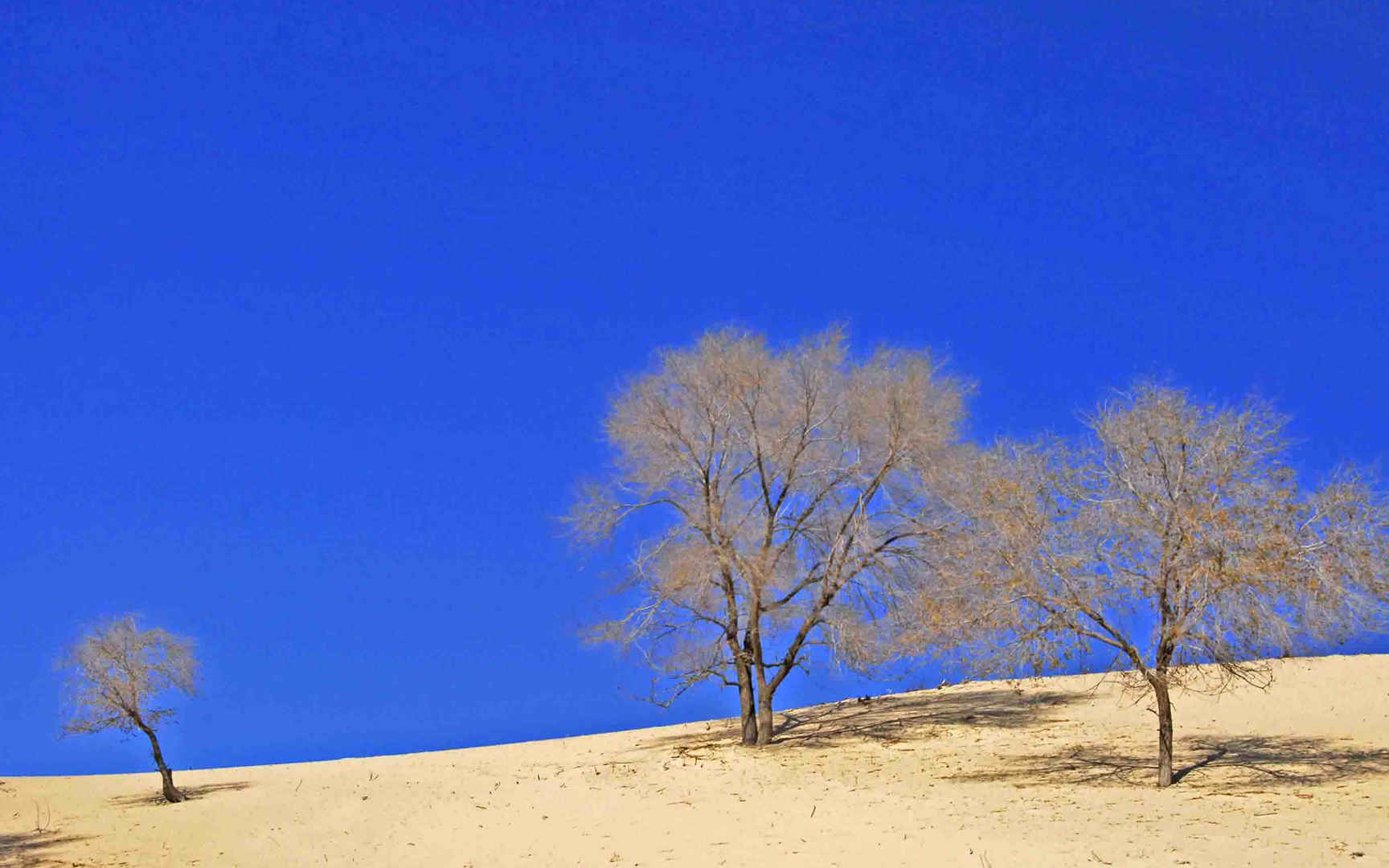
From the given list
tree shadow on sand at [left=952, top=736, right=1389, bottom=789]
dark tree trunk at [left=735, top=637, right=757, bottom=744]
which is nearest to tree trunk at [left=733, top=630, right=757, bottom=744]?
dark tree trunk at [left=735, top=637, right=757, bottom=744]

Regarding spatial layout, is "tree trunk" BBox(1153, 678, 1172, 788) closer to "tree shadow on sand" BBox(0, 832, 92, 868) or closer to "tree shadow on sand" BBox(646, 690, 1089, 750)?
"tree shadow on sand" BBox(646, 690, 1089, 750)

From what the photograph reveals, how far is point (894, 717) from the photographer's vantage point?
25906 millimetres

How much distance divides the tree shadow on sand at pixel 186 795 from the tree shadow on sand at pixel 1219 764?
13324 mm

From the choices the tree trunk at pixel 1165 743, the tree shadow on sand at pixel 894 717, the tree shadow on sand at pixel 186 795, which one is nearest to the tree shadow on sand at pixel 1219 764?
the tree trunk at pixel 1165 743

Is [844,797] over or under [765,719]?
under

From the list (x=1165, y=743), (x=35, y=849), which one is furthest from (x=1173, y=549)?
(x=35, y=849)

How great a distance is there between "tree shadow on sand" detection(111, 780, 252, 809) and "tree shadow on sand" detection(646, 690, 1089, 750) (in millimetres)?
8015

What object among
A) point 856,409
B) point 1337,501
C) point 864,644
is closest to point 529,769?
point 864,644

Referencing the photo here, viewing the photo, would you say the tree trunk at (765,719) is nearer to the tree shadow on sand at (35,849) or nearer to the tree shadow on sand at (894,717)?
the tree shadow on sand at (894,717)

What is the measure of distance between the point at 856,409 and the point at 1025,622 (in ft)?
23.4

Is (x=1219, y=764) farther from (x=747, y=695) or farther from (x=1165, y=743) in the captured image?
(x=747, y=695)

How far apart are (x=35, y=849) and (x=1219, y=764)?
57.2ft

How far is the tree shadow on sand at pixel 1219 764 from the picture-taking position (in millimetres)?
17719

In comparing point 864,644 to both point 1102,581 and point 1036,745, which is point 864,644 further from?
point 1102,581
